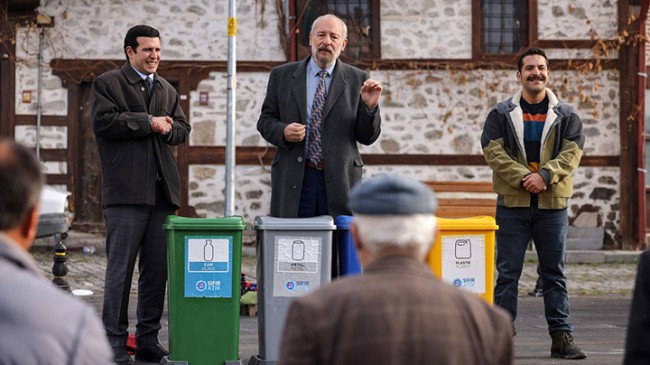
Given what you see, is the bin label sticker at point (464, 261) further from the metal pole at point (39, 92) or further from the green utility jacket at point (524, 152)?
the metal pole at point (39, 92)

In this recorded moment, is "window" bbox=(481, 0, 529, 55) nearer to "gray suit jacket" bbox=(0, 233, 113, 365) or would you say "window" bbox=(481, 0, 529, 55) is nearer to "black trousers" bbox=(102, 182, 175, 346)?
"black trousers" bbox=(102, 182, 175, 346)

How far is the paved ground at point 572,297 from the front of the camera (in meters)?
8.52

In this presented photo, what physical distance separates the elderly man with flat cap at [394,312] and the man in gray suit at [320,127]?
3966 mm

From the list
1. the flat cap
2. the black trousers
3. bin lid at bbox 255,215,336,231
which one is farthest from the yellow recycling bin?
the flat cap

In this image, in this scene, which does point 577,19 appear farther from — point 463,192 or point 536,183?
point 536,183

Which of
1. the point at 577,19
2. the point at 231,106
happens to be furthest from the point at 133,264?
the point at 577,19

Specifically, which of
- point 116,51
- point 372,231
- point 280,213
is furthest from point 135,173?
point 116,51

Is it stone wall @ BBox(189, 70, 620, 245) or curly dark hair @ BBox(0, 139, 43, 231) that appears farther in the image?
stone wall @ BBox(189, 70, 620, 245)

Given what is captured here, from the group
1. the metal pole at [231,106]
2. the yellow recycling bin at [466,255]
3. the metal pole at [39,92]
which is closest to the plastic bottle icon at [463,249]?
the yellow recycling bin at [466,255]

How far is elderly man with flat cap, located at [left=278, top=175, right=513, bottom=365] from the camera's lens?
9.80ft

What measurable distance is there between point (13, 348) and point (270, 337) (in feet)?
13.6

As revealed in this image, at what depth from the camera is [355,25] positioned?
17.8 meters

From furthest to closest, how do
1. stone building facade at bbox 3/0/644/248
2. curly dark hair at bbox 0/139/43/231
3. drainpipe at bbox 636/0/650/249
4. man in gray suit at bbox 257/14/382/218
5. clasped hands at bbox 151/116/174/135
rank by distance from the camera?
stone building facade at bbox 3/0/644/248 < drainpipe at bbox 636/0/650/249 < clasped hands at bbox 151/116/174/135 < man in gray suit at bbox 257/14/382/218 < curly dark hair at bbox 0/139/43/231

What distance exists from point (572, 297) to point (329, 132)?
20.7 ft
